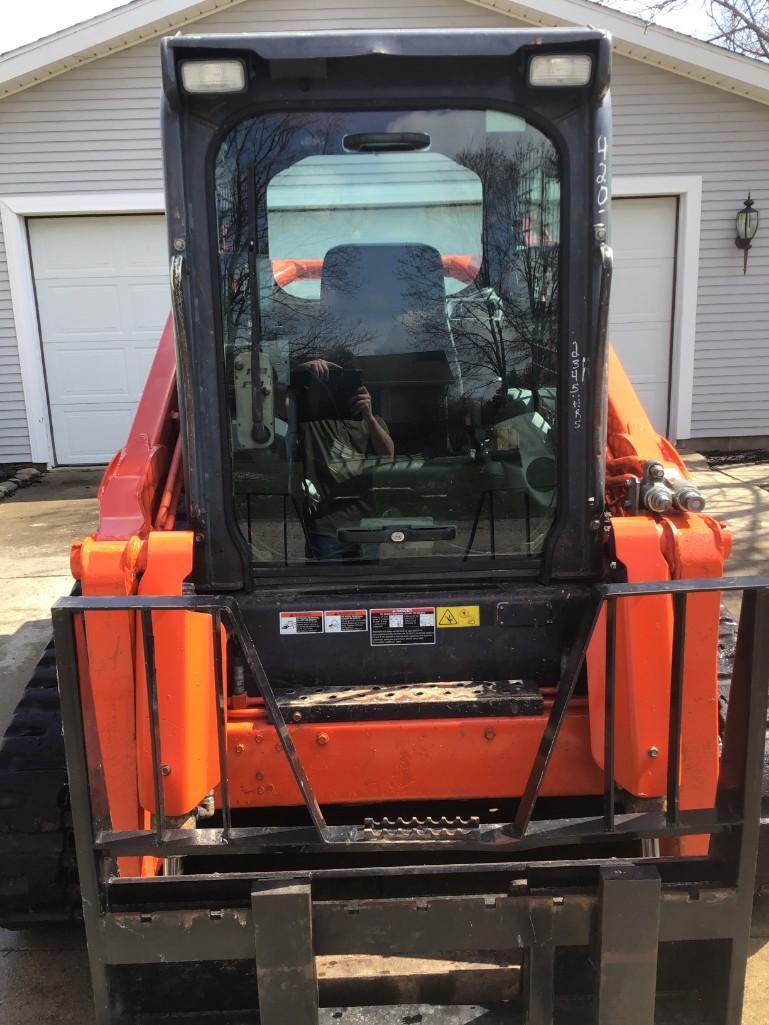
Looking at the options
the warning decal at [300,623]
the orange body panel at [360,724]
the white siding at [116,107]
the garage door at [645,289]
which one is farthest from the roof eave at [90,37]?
the warning decal at [300,623]

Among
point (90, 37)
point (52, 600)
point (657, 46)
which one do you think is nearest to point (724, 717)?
point (52, 600)

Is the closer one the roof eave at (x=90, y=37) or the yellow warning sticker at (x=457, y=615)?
the yellow warning sticker at (x=457, y=615)

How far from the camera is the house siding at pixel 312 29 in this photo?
8969 millimetres

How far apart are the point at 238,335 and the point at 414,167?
613mm

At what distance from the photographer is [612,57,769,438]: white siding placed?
9180 millimetres

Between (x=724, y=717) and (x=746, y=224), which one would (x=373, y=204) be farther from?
(x=746, y=224)

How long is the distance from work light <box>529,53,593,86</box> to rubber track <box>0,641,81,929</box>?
236 centimetres

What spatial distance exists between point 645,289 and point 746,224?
1235mm

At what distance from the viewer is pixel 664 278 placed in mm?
9672

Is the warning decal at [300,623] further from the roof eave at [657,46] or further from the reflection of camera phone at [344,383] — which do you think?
the roof eave at [657,46]

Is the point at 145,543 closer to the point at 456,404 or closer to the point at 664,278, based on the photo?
the point at 456,404

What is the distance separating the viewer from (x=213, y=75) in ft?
6.42

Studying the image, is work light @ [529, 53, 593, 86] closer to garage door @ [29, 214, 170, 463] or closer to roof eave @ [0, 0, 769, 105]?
roof eave @ [0, 0, 769, 105]

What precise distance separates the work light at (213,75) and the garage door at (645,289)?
8055 mm
